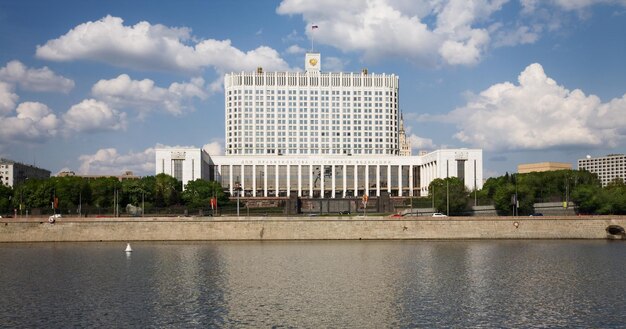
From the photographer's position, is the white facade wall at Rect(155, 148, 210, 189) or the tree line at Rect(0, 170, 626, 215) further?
the white facade wall at Rect(155, 148, 210, 189)

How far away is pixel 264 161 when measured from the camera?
198 metres

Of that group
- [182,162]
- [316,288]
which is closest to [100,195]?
[182,162]

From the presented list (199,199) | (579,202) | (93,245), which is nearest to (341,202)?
(199,199)

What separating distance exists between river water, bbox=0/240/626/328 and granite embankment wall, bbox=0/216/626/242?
1606 centimetres

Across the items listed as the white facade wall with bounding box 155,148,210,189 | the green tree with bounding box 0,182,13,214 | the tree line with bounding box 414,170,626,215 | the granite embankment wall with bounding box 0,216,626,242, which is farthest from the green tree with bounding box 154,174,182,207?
the tree line with bounding box 414,170,626,215

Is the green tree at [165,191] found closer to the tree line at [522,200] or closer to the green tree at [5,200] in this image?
the green tree at [5,200]

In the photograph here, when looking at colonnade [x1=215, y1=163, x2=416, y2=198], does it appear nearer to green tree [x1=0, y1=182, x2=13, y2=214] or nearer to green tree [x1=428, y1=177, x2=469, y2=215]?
green tree [x1=0, y1=182, x2=13, y2=214]

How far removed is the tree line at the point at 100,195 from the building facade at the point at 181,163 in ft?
64.3

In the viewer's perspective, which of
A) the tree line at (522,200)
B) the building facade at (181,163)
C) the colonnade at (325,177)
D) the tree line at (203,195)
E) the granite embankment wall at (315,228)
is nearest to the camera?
the granite embankment wall at (315,228)

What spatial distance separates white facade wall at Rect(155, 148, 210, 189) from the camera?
171125 mm

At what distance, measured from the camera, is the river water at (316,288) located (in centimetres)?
3844

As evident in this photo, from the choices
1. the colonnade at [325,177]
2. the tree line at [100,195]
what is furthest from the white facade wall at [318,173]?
the tree line at [100,195]

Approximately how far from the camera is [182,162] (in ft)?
565

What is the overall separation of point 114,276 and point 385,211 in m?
93.4
